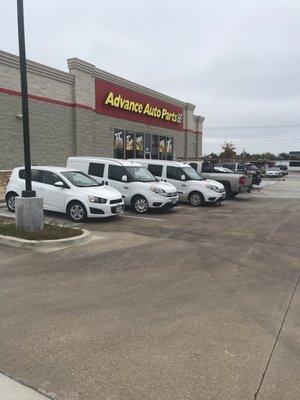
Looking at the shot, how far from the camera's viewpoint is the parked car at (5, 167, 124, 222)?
12290 mm

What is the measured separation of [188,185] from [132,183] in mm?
3444

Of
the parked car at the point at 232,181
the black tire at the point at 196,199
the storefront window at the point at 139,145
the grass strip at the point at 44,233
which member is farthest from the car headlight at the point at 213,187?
the storefront window at the point at 139,145

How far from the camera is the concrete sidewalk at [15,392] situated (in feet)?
11.3

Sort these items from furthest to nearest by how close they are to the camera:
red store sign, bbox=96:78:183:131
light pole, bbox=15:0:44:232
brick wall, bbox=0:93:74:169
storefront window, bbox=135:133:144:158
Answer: storefront window, bbox=135:133:144:158, red store sign, bbox=96:78:183:131, brick wall, bbox=0:93:74:169, light pole, bbox=15:0:44:232

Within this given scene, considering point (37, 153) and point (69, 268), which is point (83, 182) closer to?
point (69, 268)

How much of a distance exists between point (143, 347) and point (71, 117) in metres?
20.0

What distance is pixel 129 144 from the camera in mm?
28359

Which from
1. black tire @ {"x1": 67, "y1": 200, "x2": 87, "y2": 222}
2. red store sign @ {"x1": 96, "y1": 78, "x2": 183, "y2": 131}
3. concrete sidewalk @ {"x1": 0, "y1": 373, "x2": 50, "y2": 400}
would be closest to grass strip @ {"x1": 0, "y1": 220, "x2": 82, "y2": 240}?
black tire @ {"x1": 67, "y1": 200, "x2": 87, "y2": 222}

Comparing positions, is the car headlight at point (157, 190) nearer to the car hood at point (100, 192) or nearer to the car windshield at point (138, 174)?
the car windshield at point (138, 174)

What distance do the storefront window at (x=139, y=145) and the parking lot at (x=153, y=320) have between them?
1998 centimetres

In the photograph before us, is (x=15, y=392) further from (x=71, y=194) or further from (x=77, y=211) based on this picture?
(x=71, y=194)

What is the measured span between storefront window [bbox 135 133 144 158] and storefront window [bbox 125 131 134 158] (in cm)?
50

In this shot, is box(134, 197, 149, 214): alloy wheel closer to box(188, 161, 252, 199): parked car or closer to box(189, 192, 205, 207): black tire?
box(189, 192, 205, 207): black tire

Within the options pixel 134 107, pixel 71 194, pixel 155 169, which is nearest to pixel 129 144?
pixel 134 107
